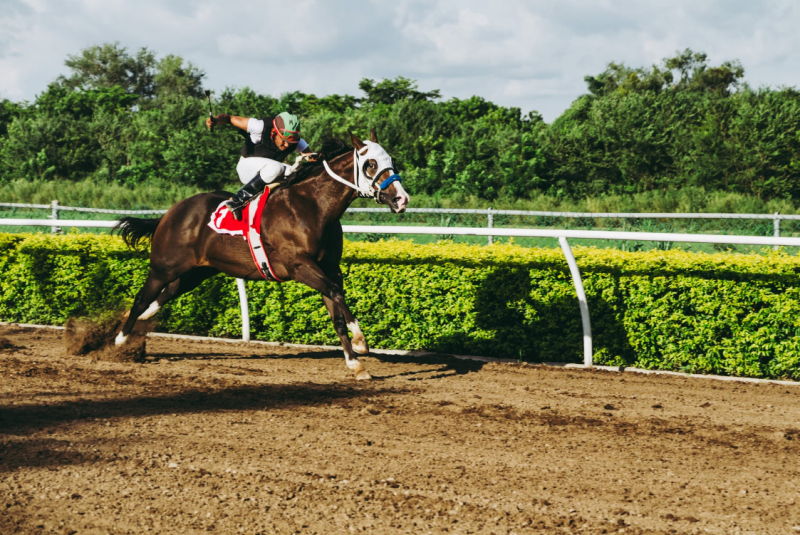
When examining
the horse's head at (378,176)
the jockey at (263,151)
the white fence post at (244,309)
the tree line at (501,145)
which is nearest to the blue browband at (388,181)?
the horse's head at (378,176)

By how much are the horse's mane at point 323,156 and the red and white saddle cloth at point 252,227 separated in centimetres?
29

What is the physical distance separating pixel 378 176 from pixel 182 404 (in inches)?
86.5

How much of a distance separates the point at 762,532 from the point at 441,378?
3.65m

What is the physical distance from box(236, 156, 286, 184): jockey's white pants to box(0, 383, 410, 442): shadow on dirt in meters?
1.74

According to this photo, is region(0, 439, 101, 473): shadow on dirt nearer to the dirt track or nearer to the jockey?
the dirt track

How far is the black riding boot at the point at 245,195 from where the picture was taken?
7.45m

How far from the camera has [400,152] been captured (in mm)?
32906

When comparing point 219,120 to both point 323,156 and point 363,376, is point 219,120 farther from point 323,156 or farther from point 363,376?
point 363,376

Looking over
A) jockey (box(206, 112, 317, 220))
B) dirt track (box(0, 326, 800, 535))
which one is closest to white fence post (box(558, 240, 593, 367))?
dirt track (box(0, 326, 800, 535))

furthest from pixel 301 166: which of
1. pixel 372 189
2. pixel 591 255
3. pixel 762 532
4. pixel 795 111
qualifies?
pixel 795 111

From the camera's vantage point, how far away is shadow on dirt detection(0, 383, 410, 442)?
5554 millimetres

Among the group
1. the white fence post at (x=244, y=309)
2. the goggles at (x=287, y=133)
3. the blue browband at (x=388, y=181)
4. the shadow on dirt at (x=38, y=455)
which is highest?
the goggles at (x=287, y=133)

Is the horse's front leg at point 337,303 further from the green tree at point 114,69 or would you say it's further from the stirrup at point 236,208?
the green tree at point 114,69

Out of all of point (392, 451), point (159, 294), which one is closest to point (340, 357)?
point (159, 294)
